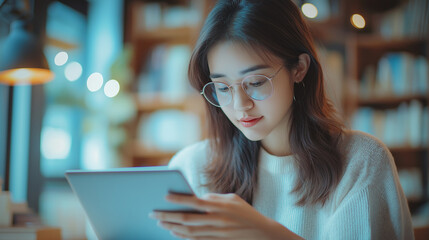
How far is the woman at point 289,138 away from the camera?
111 cm

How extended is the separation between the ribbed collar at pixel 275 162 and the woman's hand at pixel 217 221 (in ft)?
1.51

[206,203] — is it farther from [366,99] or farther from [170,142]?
[366,99]

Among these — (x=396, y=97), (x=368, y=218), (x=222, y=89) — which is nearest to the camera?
(x=368, y=218)

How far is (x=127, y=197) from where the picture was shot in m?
0.86

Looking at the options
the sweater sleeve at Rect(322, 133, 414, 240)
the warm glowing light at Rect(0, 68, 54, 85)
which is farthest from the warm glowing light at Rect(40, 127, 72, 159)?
the sweater sleeve at Rect(322, 133, 414, 240)

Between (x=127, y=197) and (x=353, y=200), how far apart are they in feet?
2.15

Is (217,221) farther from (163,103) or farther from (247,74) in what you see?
(163,103)

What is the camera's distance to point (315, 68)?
1257 millimetres

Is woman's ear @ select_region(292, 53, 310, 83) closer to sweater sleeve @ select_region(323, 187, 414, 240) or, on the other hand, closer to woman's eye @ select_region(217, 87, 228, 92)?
woman's eye @ select_region(217, 87, 228, 92)

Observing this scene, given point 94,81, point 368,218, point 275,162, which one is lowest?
point 368,218

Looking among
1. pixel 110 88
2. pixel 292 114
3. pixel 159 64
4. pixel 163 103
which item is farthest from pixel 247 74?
pixel 159 64

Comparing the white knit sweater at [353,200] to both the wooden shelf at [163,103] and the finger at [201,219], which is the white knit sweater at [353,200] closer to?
the finger at [201,219]

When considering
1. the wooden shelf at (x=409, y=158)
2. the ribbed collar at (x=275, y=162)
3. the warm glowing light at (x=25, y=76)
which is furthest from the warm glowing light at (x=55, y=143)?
the wooden shelf at (x=409, y=158)

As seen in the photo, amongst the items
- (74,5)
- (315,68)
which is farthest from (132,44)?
(315,68)
